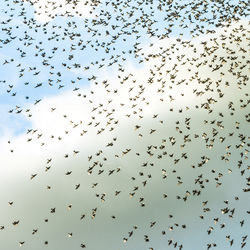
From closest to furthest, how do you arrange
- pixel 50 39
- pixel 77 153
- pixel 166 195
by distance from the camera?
pixel 166 195
pixel 77 153
pixel 50 39

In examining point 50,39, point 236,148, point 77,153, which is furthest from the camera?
point 50,39

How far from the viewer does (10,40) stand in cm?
4553

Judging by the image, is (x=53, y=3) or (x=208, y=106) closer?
(x=208, y=106)

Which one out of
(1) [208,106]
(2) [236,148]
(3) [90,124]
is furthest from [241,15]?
(3) [90,124]

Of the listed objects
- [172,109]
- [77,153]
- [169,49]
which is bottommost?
[77,153]

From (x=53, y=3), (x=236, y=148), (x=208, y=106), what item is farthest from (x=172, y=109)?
(x=53, y=3)

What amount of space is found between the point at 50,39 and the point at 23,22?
5145 mm

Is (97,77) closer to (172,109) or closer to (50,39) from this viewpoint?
(50,39)

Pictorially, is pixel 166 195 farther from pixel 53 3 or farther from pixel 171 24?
pixel 53 3

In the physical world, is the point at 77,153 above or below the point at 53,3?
below

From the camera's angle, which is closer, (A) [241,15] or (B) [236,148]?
(B) [236,148]

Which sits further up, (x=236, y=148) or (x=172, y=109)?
(x=172, y=109)

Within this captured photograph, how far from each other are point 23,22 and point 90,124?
17.3 m

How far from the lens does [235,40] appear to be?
149 feet
